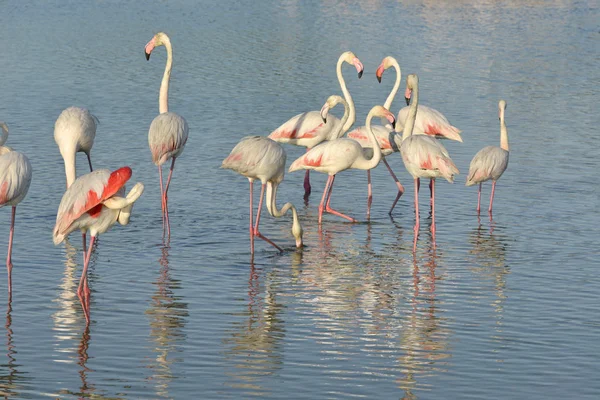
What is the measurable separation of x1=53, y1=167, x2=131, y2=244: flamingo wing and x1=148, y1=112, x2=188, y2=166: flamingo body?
2764 mm

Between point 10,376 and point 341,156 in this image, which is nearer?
point 10,376

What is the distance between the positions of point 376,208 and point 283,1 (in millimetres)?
23641

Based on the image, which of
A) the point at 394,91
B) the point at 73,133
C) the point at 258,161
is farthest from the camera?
the point at 394,91

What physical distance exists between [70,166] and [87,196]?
2576 mm

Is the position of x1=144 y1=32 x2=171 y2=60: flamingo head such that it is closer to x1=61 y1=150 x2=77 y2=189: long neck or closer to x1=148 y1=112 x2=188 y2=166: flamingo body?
x1=148 y1=112 x2=188 y2=166: flamingo body

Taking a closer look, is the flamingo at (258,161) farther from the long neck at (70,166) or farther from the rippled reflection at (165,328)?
the long neck at (70,166)

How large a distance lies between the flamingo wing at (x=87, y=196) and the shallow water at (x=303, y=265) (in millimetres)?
716

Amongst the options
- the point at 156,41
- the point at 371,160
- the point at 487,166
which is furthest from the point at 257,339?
the point at 156,41

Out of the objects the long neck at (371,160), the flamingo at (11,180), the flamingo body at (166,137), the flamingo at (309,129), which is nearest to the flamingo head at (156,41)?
the flamingo at (309,129)

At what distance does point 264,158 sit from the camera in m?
9.86

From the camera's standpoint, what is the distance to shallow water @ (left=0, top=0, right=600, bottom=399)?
6930 millimetres

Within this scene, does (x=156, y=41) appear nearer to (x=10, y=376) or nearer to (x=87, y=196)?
(x=87, y=196)

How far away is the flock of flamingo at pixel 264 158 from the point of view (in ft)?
25.0

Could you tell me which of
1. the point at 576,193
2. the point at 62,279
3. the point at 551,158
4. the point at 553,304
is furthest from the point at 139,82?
the point at 553,304
